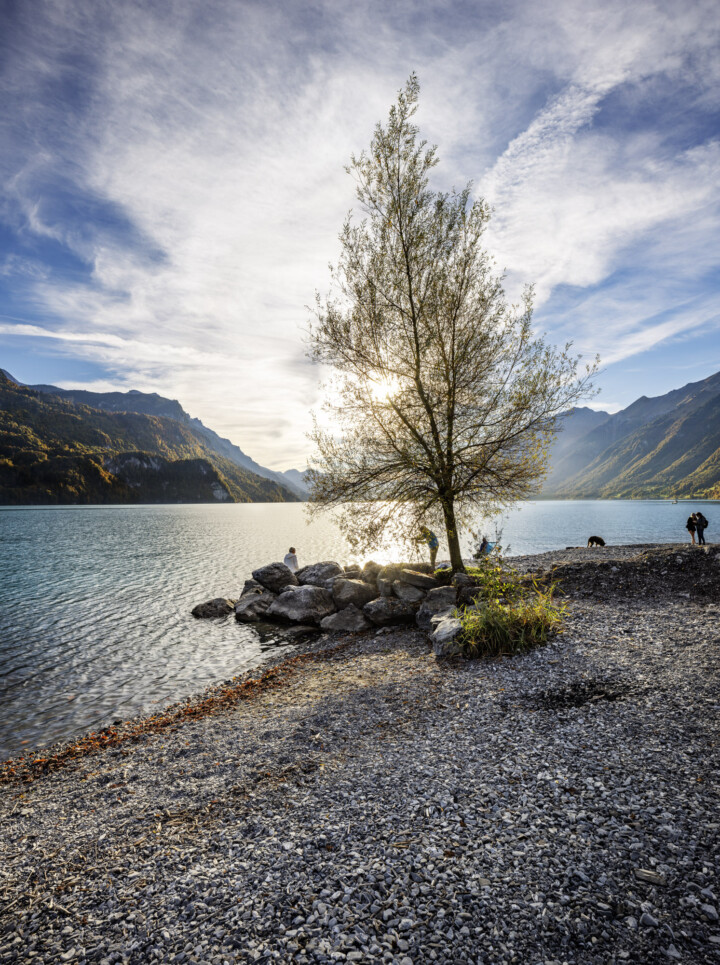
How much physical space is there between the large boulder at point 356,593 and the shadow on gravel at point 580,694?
13.2 m

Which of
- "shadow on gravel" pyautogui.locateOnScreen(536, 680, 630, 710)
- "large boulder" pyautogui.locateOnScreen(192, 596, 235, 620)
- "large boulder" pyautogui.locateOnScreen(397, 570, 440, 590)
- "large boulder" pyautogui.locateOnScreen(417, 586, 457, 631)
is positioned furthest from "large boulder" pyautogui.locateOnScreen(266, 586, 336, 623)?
"shadow on gravel" pyautogui.locateOnScreen(536, 680, 630, 710)

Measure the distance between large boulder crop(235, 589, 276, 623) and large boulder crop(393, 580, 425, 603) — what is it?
898cm

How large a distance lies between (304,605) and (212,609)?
21.2 ft

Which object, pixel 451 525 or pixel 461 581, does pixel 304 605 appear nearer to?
pixel 461 581

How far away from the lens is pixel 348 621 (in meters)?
20.2

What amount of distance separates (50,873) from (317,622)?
55.4 ft

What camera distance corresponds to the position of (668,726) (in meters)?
7.00

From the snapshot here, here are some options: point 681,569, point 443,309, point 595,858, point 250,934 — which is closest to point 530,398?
point 443,309

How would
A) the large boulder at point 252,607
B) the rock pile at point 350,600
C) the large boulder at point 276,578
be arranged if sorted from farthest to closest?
the large boulder at point 276,578, the large boulder at point 252,607, the rock pile at point 350,600

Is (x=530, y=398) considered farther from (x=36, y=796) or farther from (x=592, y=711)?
(x=36, y=796)

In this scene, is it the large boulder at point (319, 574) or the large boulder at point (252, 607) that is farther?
the large boulder at point (319, 574)

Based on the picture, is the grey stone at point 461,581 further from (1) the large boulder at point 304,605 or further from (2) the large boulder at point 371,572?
(1) the large boulder at point 304,605

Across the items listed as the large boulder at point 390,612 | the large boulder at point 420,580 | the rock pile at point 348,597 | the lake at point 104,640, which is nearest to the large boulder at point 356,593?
the rock pile at point 348,597

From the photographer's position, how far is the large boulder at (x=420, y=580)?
19469 mm
